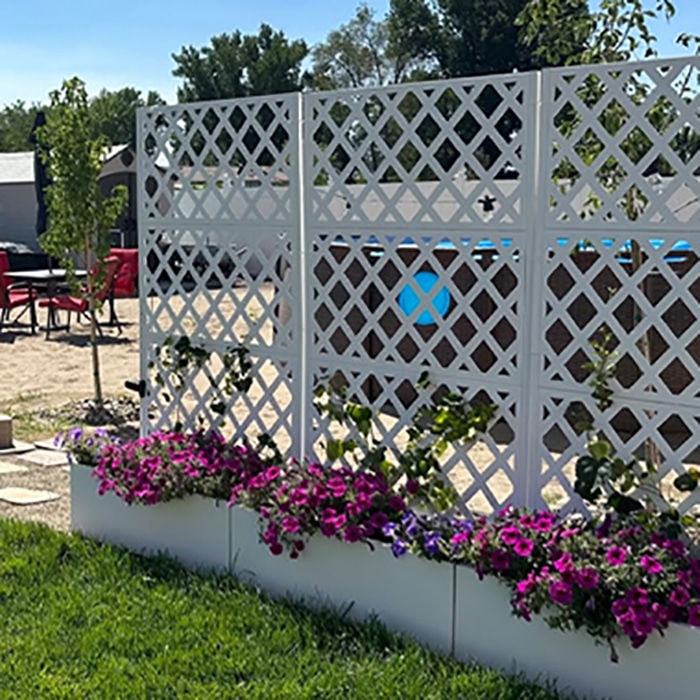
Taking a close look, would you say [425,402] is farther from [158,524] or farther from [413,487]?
[158,524]

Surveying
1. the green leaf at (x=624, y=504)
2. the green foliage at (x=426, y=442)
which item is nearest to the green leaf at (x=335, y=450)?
the green foliage at (x=426, y=442)

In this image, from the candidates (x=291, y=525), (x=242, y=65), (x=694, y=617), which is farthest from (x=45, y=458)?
(x=242, y=65)

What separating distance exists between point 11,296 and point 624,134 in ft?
35.5

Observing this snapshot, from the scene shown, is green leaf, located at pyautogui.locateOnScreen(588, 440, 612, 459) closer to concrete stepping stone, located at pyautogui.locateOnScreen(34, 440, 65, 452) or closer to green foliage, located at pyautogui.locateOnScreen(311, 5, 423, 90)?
concrete stepping stone, located at pyautogui.locateOnScreen(34, 440, 65, 452)

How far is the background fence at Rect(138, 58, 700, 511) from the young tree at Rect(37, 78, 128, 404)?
2.62 meters

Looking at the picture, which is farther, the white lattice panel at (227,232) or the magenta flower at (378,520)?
the white lattice panel at (227,232)

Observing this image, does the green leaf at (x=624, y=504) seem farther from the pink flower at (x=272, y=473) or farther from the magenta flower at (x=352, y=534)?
the pink flower at (x=272, y=473)

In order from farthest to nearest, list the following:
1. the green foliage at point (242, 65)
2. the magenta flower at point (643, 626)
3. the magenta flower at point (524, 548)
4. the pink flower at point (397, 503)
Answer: the green foliage at point (242, 65), the pink flower at point (397, 503), the magenta flower at point (524, 548), the magenta flower at point (643, 626)

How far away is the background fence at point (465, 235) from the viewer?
3.11 meters

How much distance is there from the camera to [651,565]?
2854 mm

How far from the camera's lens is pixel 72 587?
12.4ft

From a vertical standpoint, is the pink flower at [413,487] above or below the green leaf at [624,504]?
below

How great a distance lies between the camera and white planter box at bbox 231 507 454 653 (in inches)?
130

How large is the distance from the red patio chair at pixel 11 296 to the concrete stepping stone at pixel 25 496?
660cm
